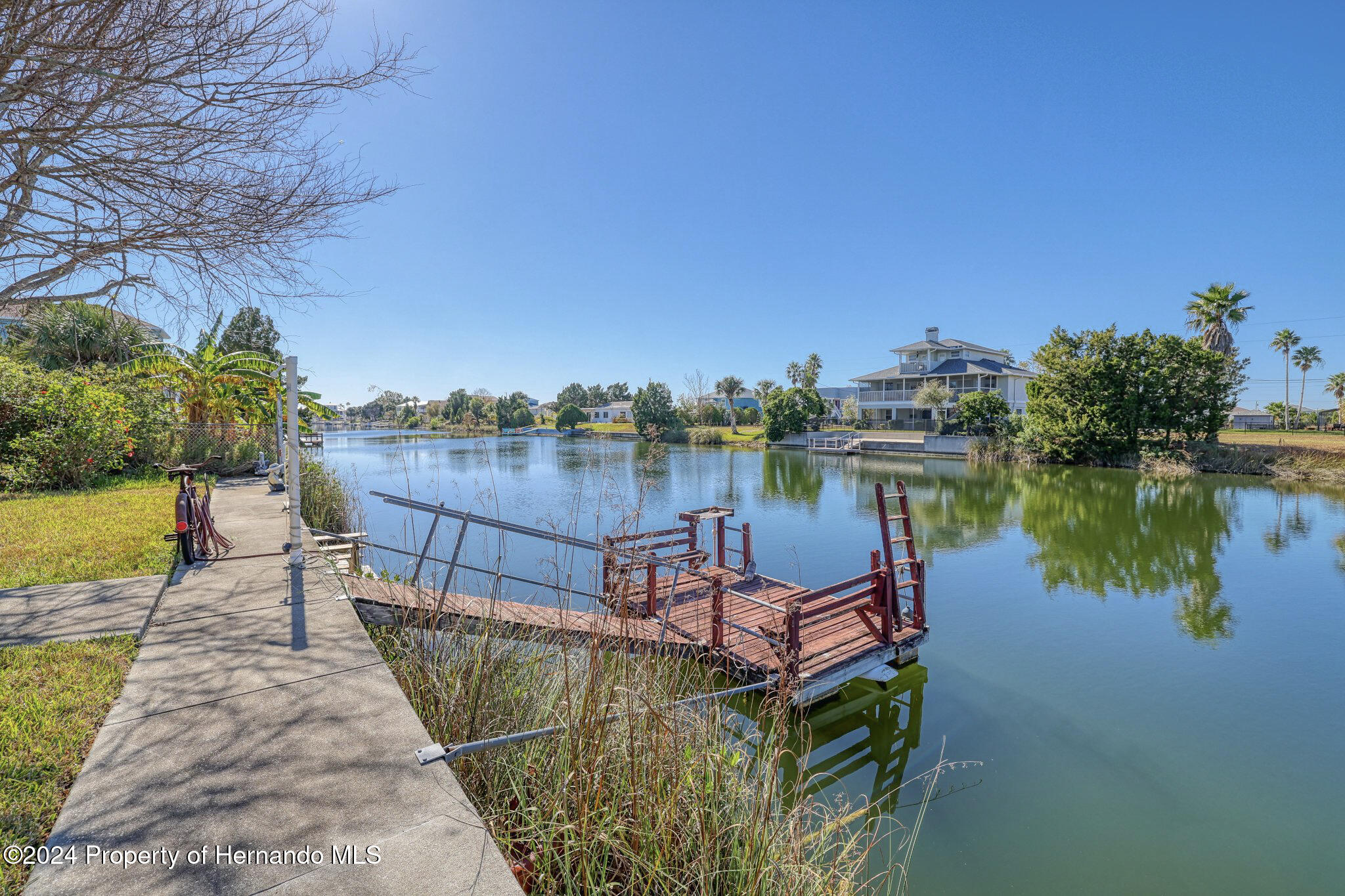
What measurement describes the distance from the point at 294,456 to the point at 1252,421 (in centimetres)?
7751

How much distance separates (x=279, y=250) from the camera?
5.75m

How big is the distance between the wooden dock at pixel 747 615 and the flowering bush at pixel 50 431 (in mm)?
10005

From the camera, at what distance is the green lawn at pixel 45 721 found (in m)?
2.26

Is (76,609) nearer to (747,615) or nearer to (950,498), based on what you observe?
(747,615)

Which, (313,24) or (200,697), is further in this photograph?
(313,24)

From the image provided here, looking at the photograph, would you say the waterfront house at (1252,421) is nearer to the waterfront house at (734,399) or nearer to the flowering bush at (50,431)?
the waterfront house at (734,399)

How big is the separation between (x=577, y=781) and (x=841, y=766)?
406 centimetres

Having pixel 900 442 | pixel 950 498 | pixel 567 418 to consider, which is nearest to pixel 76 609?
pixel 950 498

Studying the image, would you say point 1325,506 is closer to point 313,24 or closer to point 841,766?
point 841,766

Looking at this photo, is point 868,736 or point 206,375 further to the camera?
point 206,375

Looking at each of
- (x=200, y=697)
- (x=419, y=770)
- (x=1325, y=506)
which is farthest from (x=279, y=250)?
(x=1325, y=506)

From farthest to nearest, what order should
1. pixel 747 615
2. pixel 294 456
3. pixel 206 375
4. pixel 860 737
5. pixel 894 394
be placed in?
pixel 894 394, pixel 206 375, pixel 747 615, pixel 860 737, pixel 294 456

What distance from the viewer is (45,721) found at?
9.44ft

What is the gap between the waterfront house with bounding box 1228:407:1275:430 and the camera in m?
53.2
